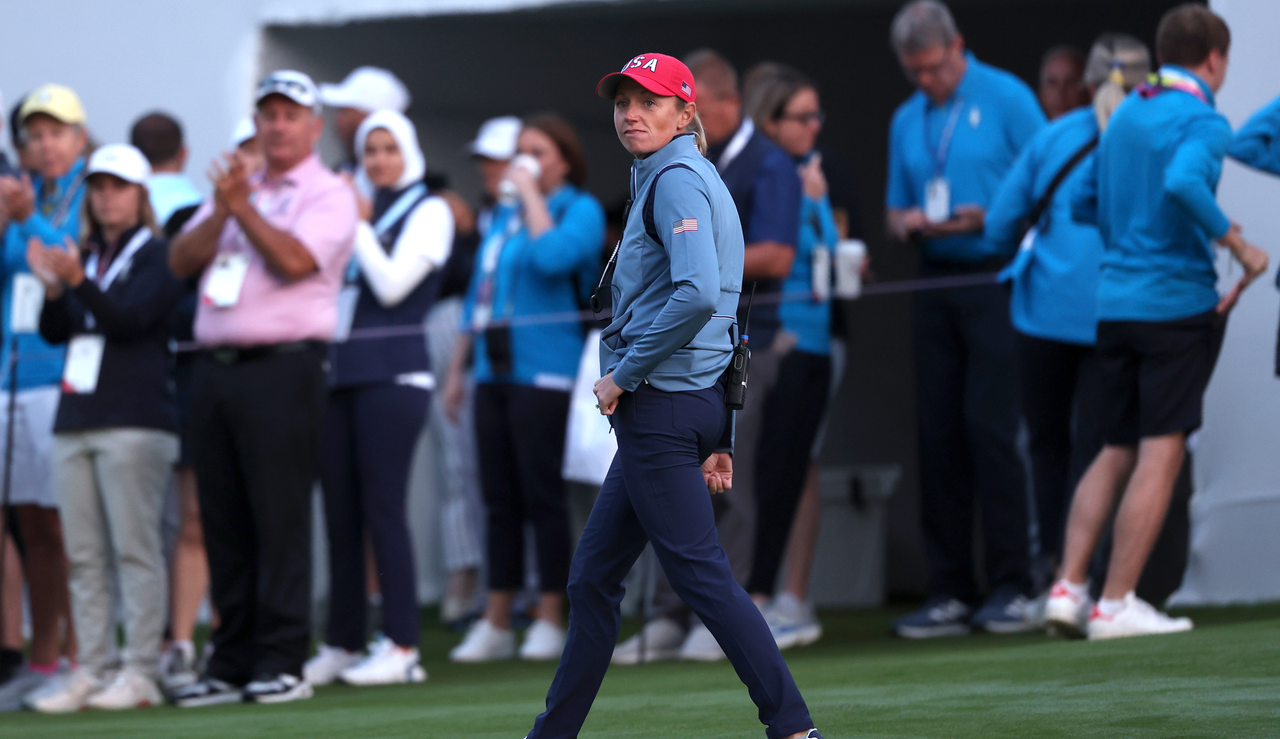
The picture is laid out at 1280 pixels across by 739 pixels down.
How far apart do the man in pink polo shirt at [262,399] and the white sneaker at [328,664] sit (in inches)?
23.8

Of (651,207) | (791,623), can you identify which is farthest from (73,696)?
(651,207)

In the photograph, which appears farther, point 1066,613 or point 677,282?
point 1066,613

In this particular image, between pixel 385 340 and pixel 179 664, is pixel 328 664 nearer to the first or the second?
pixel 179 664

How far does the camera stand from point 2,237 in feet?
18.1

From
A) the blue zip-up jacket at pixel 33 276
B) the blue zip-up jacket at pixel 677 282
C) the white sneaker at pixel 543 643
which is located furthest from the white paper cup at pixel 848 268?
the blue zip-up jacket at pixel 33 276

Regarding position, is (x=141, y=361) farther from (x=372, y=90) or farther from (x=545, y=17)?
(x=545, y=17)

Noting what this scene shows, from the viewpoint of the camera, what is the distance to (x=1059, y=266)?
532 centimetres

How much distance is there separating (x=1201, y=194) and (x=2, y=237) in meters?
4.11

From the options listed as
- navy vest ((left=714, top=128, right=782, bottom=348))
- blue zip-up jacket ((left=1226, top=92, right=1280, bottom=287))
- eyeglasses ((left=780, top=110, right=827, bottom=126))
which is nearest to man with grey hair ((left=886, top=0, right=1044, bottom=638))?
eyeglasses ((left=780, top=110, right=827, bottom=126))

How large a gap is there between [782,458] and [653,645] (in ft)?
2.69

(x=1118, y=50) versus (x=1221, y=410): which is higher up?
(x=1118, y=50)

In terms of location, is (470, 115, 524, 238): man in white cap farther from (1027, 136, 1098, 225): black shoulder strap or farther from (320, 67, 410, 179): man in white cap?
(1027, 136, 1098, 225): black shoulder strap

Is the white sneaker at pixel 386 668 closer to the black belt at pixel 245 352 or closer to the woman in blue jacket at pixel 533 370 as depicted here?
the woman in blue jacket at pixel 533 370

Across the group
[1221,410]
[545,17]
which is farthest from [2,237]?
[1221,410]
